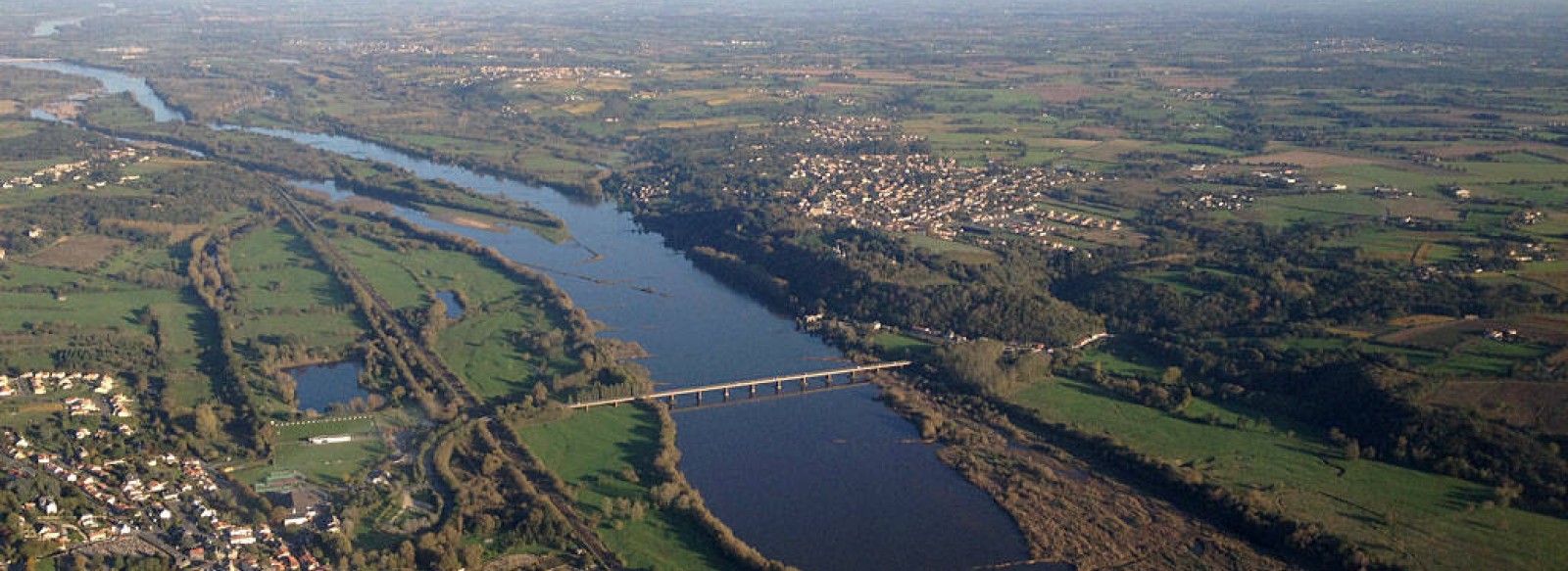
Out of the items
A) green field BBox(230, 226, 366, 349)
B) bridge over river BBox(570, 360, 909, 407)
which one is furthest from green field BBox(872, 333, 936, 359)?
green field BBox(230, 226, 366, 349)

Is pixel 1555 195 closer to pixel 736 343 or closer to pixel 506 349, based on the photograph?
pixel 736 343

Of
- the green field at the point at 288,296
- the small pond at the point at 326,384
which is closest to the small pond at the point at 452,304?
the green field at the point at 288,296

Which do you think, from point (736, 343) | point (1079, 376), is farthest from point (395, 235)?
point (1079, 376)

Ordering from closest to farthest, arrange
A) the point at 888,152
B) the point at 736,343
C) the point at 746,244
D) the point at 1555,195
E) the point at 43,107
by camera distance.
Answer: the point at 736,343 → the point at 746,244 → the point at 1555,195 → the point at 888,152 → the point at 43,107

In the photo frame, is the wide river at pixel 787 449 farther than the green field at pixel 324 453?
No

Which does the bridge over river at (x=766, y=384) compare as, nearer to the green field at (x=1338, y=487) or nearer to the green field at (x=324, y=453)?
the green field at (x=1338, y=487)
